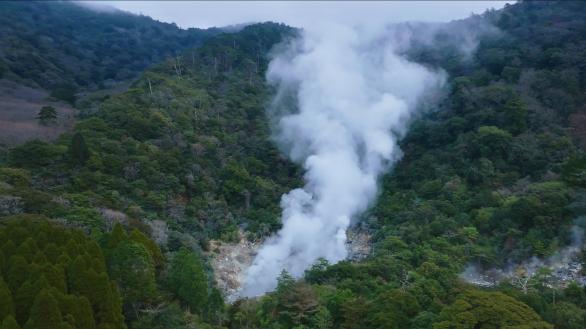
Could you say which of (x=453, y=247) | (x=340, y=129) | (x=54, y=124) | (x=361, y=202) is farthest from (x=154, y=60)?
(x=453, y=247)

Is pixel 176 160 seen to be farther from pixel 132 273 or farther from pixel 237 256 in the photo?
pixel 132 273

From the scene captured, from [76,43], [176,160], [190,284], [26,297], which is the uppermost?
[76,43]

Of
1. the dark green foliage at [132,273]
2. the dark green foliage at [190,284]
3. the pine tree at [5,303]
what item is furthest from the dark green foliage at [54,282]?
the dark green foliage at [190,284]

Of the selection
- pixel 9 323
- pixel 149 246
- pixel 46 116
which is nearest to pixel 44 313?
pixel 9 323

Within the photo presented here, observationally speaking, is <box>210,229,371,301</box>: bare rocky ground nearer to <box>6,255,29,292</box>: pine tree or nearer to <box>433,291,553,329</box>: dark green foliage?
<box>433,291,553,329</box>: dark green foliage

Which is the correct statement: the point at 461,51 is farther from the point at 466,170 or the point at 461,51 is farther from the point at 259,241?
the point at 259,241

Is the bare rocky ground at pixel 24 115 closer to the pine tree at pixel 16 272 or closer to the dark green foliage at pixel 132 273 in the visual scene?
the dark green foliage at pixel 132 273
